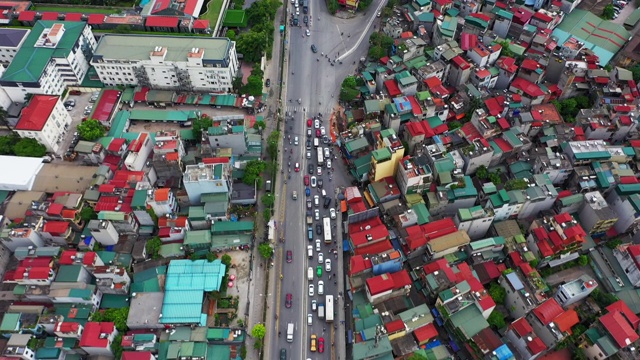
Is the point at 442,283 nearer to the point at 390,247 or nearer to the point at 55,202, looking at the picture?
the point at 390,247

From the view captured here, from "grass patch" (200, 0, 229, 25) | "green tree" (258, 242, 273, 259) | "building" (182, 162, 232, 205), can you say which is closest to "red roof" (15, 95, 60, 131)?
"building" (182, 162, 232, 205)

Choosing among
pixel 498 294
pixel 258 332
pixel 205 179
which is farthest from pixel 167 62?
pixel 498 294

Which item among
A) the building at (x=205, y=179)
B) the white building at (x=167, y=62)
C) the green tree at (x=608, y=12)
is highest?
the green tree at (x=608, y=12)

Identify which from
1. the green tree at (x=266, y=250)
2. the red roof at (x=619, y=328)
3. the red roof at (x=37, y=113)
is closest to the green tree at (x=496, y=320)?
the red roof at (x=619, y=328)

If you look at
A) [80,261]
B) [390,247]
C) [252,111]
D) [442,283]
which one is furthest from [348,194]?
[80,261]

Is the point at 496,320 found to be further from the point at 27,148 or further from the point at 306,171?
the point at 27,148

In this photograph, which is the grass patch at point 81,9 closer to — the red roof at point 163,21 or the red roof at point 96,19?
the red roof at point 96,19

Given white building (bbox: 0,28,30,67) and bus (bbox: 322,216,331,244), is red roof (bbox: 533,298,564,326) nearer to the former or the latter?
bus (bbox: 322,216,331,244)

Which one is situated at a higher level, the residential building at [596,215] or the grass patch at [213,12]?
the grass patch at [213,12]
